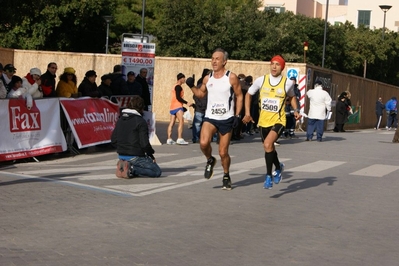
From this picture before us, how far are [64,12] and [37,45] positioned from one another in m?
2.77

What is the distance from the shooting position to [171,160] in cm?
1652

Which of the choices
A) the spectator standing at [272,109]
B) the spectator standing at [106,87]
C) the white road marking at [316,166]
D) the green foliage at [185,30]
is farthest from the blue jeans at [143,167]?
the green foliage at [185,30]

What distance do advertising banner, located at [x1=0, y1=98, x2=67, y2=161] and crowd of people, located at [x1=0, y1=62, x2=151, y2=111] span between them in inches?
9.0

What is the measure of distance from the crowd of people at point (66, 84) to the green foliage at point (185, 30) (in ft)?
70.4

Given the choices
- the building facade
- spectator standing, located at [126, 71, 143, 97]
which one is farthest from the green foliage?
the building facade

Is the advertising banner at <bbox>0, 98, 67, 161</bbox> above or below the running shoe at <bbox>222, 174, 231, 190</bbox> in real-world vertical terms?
above

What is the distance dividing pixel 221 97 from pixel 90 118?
6.14 m

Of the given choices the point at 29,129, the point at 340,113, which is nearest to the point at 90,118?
the point at 29,129

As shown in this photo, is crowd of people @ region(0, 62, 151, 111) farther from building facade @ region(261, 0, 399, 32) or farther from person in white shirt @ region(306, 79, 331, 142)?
building facade @ region(261, 0, 399, 32)

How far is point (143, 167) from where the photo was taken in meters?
13.2

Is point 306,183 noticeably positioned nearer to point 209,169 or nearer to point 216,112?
point 209,169

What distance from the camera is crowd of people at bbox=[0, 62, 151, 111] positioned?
1534 centimetres

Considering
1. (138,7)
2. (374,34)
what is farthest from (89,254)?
(374,34)

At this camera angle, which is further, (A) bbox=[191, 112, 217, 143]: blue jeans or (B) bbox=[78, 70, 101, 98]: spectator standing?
(A) bbox=[191, 112, 217, 143]: blue jeans
